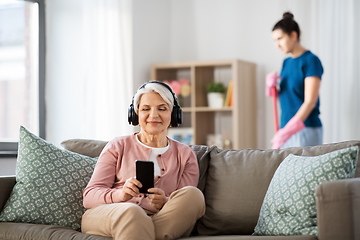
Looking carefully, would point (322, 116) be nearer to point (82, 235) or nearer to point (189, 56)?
point (189, 56)

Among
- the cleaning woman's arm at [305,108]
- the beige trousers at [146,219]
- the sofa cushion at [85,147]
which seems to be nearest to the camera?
the beige trousers at [146,219]

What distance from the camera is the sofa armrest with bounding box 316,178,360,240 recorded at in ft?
5.12

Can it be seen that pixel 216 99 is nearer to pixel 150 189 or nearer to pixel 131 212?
pixel 150 189

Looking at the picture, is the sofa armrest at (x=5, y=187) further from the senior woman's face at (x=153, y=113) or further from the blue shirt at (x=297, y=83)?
the blue shirt at (x=297, y=83)

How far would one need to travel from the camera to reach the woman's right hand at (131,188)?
1.86 m

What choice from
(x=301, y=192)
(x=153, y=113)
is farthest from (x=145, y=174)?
(x=301, y=192)

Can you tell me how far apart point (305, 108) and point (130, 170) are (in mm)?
1567

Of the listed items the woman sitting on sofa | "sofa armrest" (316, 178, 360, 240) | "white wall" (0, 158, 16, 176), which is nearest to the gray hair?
the woman sitting on sofa

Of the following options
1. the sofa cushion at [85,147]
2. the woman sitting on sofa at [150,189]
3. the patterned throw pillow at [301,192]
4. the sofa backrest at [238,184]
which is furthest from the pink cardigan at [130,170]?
the patterned throw pillow at [301,192]

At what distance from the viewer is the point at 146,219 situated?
5.74ft

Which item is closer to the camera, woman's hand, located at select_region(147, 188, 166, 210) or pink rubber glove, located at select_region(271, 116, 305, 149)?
woman's hand, located at select_region(147, 188, 166, 210)

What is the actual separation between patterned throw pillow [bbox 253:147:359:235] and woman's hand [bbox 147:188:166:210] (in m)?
0.42

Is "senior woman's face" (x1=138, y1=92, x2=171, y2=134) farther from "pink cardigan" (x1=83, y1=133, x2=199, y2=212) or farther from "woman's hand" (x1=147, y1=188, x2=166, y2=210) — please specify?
"woman's hand" (x1=147, y1=188, x2=166, y2=210)

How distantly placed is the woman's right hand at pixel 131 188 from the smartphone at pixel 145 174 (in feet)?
0.05
